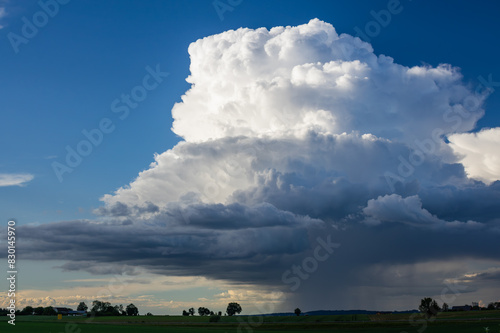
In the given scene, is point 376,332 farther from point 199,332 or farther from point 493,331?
point 199,332

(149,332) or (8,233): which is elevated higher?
(8,233)

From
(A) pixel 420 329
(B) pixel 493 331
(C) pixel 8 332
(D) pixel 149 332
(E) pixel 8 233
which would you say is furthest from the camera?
(D) pixel 149 332

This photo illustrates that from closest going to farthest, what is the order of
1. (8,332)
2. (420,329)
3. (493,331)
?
1. (493,331)
2. (8,332)
3. (420,329)

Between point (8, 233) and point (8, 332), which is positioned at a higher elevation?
point (8, 233)

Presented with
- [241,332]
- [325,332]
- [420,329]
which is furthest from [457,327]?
[241,332]

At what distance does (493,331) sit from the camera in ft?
363

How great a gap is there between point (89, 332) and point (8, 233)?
65.1m

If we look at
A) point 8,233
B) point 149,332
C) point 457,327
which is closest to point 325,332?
point 457,327

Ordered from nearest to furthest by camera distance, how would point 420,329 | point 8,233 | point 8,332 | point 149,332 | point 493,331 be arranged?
1. point 8,233
2. point 493,331
3. point 8,332
4. point 420,329
5. point 149,332

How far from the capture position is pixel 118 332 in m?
136

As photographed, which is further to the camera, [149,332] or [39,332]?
[149,332]

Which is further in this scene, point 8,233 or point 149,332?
point 149,332

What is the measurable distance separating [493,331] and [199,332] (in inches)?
3119

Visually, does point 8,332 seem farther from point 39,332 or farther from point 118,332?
point 118,332
